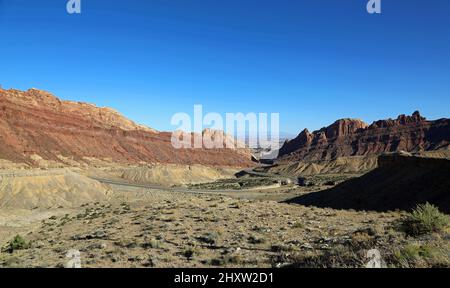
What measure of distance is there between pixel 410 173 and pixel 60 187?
48747 millimetres

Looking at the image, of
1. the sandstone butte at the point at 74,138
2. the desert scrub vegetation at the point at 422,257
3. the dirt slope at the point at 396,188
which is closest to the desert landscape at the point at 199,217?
the desert scrub vegetation at the point at 422,257

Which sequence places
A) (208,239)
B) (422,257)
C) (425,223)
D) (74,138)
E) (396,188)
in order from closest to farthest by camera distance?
1. (422,257)
2. (425,223)
3. (208,239)
4. (396,188)
5. (74,138)

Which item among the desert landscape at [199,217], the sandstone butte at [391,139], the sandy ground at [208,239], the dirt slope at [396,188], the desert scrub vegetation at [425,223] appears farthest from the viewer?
the sandstone butte at [391,139]

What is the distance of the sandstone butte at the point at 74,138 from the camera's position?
109 m

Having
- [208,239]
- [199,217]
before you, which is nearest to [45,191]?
[199,217]

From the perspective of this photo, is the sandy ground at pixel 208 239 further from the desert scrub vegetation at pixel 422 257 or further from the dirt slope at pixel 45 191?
the dirt slope at pixel 45 191

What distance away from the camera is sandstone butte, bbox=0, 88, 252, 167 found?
10882 centimetres

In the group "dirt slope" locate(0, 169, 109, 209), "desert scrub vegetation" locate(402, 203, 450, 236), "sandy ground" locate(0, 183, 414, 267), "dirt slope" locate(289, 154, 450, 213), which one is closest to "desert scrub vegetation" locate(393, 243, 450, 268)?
"sandy ground" locate(0, 183, 414, 267)

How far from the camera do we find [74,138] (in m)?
132

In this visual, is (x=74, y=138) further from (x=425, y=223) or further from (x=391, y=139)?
(x=425, y=223)

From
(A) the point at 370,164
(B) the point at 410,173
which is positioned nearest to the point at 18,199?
(B) the point at 410,173

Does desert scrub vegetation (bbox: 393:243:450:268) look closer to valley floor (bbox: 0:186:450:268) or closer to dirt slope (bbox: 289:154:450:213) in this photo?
valley floor (bbox: 0:186:450:268)

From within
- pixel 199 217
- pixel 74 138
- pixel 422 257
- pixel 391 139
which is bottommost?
pixel 199 217
